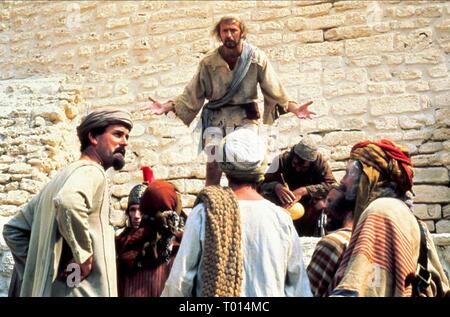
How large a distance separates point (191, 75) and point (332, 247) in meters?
5.97

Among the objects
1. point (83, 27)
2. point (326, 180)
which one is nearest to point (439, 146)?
point (326, 180)

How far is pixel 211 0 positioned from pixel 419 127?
9.64 feet

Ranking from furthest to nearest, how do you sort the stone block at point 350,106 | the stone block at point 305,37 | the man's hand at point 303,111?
the stone block at point 305,37, the stone block at point 350,106, the man's hand at point 303,111

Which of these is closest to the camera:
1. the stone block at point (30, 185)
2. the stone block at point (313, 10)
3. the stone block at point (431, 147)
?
the stone block at point (30, 185)

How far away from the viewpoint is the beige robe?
518 centimetres

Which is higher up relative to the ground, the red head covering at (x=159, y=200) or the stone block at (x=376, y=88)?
the stone block at (x=376, y=88)

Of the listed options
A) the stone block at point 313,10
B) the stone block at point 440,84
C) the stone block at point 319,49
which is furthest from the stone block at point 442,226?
the stone block at point 313,10

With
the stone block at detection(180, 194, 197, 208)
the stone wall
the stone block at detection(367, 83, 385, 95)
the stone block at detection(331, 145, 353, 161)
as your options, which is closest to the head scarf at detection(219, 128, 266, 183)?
the stone wall

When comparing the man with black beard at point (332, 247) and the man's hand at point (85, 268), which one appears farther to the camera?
the man with black beard at point (332, 247)

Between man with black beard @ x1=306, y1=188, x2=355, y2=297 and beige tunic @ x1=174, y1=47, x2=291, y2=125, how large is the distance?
2.64 m

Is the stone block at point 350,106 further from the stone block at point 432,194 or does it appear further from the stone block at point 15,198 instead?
the stone block at point 15,198

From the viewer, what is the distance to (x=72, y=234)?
5.17 meters

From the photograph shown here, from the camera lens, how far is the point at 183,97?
862cm

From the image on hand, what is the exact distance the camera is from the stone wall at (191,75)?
1014 centimetres
